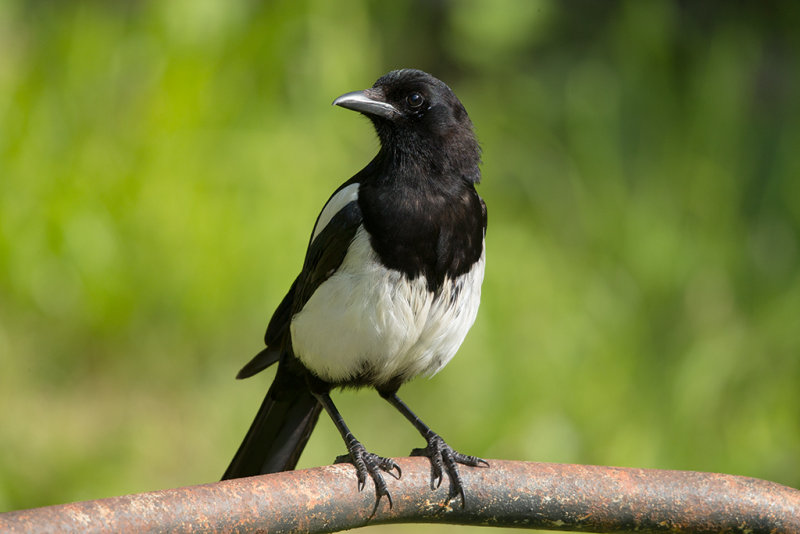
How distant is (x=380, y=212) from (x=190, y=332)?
1.37m

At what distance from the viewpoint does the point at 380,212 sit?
5.33ft

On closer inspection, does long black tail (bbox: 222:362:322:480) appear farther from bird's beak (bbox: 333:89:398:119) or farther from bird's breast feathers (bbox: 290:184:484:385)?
bird's beak (bbox: 333:89:398:119)

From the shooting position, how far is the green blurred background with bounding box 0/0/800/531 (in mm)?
2740

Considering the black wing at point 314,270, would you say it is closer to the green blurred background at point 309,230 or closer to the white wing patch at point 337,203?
the white wing patch at point 337,203

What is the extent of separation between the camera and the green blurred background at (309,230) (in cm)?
274

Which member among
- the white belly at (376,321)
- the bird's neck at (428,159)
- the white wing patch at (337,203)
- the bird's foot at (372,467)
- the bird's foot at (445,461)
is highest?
the bird's neck at (428,159)

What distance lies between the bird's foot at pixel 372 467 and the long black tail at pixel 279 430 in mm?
248

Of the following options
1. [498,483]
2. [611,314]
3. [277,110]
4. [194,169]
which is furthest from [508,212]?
[498,483]

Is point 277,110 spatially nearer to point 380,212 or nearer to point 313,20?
point 313,20

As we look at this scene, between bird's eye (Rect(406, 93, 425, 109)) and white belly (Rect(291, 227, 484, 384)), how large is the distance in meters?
0.24

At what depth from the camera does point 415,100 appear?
1.72 metres

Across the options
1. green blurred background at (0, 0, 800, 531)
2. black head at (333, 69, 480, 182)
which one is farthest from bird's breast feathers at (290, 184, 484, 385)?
green blurred background at (0, 0, 800, 531)

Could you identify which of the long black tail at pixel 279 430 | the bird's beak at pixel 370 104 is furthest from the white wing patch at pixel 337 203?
the long black tail at pixel 279 430

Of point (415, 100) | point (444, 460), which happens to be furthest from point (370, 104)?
point (444, 460)
